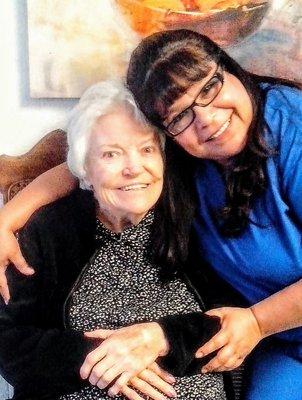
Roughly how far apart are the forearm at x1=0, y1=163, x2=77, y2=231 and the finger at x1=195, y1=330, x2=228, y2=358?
51 cm

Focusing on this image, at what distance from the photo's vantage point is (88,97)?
148cm

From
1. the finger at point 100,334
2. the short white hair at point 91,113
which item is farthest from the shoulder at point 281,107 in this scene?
the finger at point 100,334

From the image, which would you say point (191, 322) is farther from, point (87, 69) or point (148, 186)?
point (87, 69)

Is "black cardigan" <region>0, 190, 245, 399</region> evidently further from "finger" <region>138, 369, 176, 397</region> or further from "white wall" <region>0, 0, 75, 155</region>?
"white wall" <region>0, 0, 75, 155</region>

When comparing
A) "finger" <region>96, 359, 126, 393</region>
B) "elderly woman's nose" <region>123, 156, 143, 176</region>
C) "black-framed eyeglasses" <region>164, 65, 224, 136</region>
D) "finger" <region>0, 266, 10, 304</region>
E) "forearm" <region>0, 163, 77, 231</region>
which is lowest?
"finger" <region>96, 359, 126, 393</region>

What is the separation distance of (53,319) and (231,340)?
0.44m

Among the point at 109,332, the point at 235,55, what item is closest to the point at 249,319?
the point at 109,332

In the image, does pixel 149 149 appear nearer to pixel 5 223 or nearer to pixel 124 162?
pixel 124 162

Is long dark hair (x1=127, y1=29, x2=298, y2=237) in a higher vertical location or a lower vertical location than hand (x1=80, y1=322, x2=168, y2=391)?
higher

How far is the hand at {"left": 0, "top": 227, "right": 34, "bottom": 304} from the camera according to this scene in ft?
4.80

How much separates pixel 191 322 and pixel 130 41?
2.85ft

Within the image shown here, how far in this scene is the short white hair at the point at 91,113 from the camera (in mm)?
1438

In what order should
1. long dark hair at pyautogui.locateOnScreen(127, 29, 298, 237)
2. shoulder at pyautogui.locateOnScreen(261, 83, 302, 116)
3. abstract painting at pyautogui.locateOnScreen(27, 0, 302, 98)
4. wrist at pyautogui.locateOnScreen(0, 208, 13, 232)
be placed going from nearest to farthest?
long dark hair at pyautogui.locateOnScreen(127, 29, 298, 237) → shoulder at pyautogui.locateOnScreen(261, 83, 302, 116) → wrist at pyautogui.locateOnScreen(0, 208, 13, 232) → abstract painting at pyautogui.locateOnScreen(27, 0, 302, 98)

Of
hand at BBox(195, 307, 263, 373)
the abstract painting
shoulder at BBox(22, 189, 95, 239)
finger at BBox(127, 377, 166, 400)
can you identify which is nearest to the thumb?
hand at BBox(195, 307, 263, 373)
